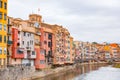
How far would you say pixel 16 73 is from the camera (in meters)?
63.4

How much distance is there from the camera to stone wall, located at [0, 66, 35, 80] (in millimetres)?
58181

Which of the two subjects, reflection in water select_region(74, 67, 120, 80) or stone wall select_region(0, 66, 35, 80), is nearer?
stone wall select_region(0, 66, 35, 80)

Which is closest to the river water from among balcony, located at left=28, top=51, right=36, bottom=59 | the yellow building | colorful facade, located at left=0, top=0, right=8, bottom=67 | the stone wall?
the stone wall

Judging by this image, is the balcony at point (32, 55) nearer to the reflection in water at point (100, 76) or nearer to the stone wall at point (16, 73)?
the stone wall at point (16, 73)

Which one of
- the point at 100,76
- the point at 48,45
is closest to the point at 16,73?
the point at 100,76

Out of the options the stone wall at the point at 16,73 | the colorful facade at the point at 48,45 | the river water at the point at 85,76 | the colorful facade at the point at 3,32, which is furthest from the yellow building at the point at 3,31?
the colorful facade at the point at 48,45

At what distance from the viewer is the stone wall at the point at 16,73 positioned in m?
58.2

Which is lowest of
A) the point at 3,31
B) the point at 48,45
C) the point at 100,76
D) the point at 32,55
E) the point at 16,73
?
the point at 100,76

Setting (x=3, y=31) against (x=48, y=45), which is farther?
(x=48, y=45)

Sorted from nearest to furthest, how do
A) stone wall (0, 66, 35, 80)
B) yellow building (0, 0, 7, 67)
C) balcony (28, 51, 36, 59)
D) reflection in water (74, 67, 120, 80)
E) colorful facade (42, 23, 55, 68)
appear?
1. stone wall (0, 66, 35, 80)
2. yellow building (0, 0, 7, 67)
3. balcony (28, 51, 36, 59)
4. reflection in water (74, 67, 120, 80)
5. colorful facade (42, 23, 55, 68)

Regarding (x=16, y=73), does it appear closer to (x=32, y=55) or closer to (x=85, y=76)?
(x=32, y=55)

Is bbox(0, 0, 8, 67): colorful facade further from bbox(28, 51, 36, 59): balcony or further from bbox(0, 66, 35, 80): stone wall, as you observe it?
bbox(28, 51, 36, 59): balcony

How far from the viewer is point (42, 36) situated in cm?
9519

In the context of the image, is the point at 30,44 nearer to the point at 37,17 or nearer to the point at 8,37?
the point at 8,37
